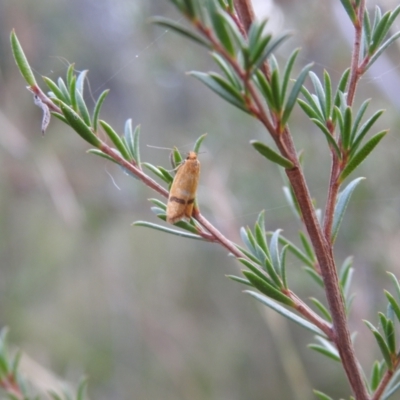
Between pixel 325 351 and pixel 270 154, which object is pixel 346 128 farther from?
pixel 325 351

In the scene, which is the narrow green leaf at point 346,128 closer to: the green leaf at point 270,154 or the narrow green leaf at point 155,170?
the green leaf at point 270,154

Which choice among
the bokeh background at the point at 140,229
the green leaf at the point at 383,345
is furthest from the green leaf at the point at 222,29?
the bokeh background at the point at 140,229

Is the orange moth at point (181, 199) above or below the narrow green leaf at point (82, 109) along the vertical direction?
below

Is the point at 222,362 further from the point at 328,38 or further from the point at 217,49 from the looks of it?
the point at 217,49

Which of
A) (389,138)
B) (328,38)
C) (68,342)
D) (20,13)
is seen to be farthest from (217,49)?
(68,342)

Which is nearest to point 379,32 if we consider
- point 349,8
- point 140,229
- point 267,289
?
point 349,8

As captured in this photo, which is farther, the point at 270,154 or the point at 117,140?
the point at 117,140
